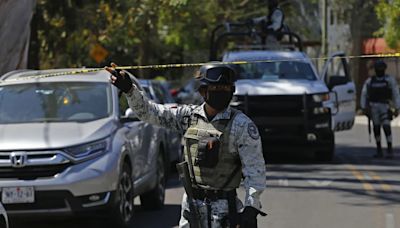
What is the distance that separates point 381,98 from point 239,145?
11.2 meters

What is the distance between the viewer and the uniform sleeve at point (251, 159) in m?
4.74

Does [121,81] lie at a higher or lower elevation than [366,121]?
higher

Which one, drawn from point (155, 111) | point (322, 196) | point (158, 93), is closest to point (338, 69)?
point (158, 93)

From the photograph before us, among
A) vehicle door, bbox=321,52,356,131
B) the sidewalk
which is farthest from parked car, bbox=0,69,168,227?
the sidewalk

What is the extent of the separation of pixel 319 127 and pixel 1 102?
7.07 metres

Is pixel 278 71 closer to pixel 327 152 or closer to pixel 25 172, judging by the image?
pixel 327 152

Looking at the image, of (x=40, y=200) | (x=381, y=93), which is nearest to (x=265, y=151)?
(x=381, y=93)

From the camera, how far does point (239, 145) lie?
15.9ft

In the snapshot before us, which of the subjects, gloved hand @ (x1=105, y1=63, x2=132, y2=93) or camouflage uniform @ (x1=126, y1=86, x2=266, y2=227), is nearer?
camouflage uniform @ (x1=126, y1=86, x2=266, y2=227)

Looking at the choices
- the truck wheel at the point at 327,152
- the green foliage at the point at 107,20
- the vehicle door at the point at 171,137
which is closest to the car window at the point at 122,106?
the vehicle door at the point at 171,137

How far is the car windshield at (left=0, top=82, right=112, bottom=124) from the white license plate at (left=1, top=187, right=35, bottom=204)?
1.06 m

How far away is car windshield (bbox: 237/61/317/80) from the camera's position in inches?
609

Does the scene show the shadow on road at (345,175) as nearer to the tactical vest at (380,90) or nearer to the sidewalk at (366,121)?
the tactical vest at (380,90)

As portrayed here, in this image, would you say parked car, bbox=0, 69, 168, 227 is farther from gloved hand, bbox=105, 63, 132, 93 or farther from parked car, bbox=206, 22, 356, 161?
parked car, bbox=206, 22, 356, 161
